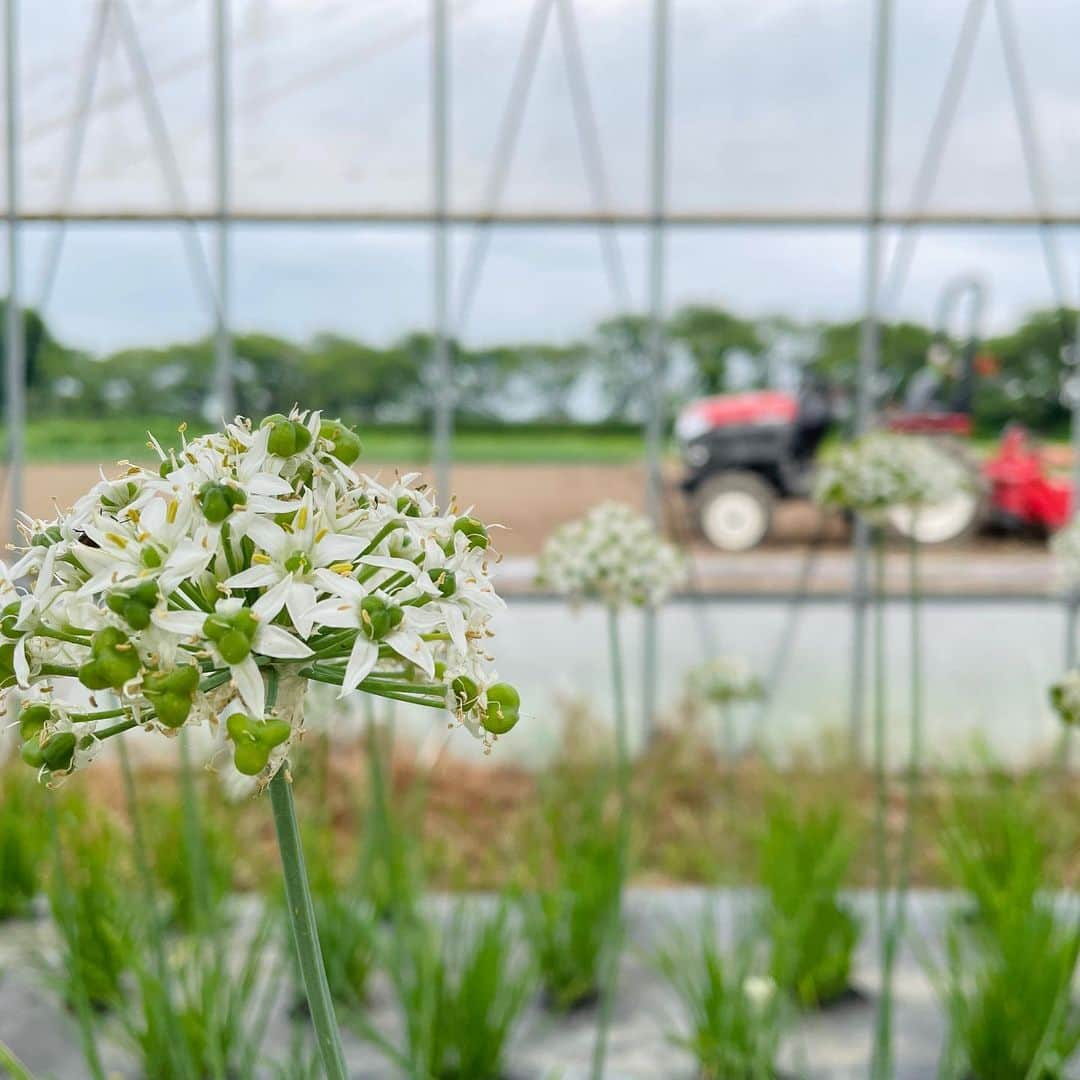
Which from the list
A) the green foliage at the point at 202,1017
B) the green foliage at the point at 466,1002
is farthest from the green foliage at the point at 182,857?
the green foliage at the point at 466,1002

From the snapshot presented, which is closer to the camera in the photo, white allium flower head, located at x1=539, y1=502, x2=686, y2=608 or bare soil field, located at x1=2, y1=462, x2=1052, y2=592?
white allium flower head, located at x1=539, y1=502, x2=686, y2=608

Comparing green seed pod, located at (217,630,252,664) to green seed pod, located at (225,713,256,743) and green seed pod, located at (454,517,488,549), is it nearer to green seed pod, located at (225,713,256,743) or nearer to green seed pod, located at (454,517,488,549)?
green seed pod, located at (225,713,256,743)

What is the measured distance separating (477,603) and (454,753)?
13.1 ft

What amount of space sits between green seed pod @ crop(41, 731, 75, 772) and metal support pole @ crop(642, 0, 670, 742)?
12.9ft

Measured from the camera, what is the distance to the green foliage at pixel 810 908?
261 centimetres

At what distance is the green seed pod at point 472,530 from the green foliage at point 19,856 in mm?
2633

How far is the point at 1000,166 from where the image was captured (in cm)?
448

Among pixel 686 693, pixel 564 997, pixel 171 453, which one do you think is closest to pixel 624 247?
pixel 686 693

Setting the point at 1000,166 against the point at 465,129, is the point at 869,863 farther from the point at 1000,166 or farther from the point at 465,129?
the point at 465,129

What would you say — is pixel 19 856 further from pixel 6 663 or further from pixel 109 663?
pixel 109 663

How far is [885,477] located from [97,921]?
189cm

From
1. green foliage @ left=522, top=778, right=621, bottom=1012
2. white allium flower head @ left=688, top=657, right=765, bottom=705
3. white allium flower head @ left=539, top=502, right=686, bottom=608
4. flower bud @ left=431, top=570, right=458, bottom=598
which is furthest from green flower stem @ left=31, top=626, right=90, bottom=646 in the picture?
white allium flower head @ left=688, top=657, right=765, bottom=705

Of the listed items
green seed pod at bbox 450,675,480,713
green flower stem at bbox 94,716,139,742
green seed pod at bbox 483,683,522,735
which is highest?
green seed pod at bbox 450,675,480,713

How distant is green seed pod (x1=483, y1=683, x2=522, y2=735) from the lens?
75cm
